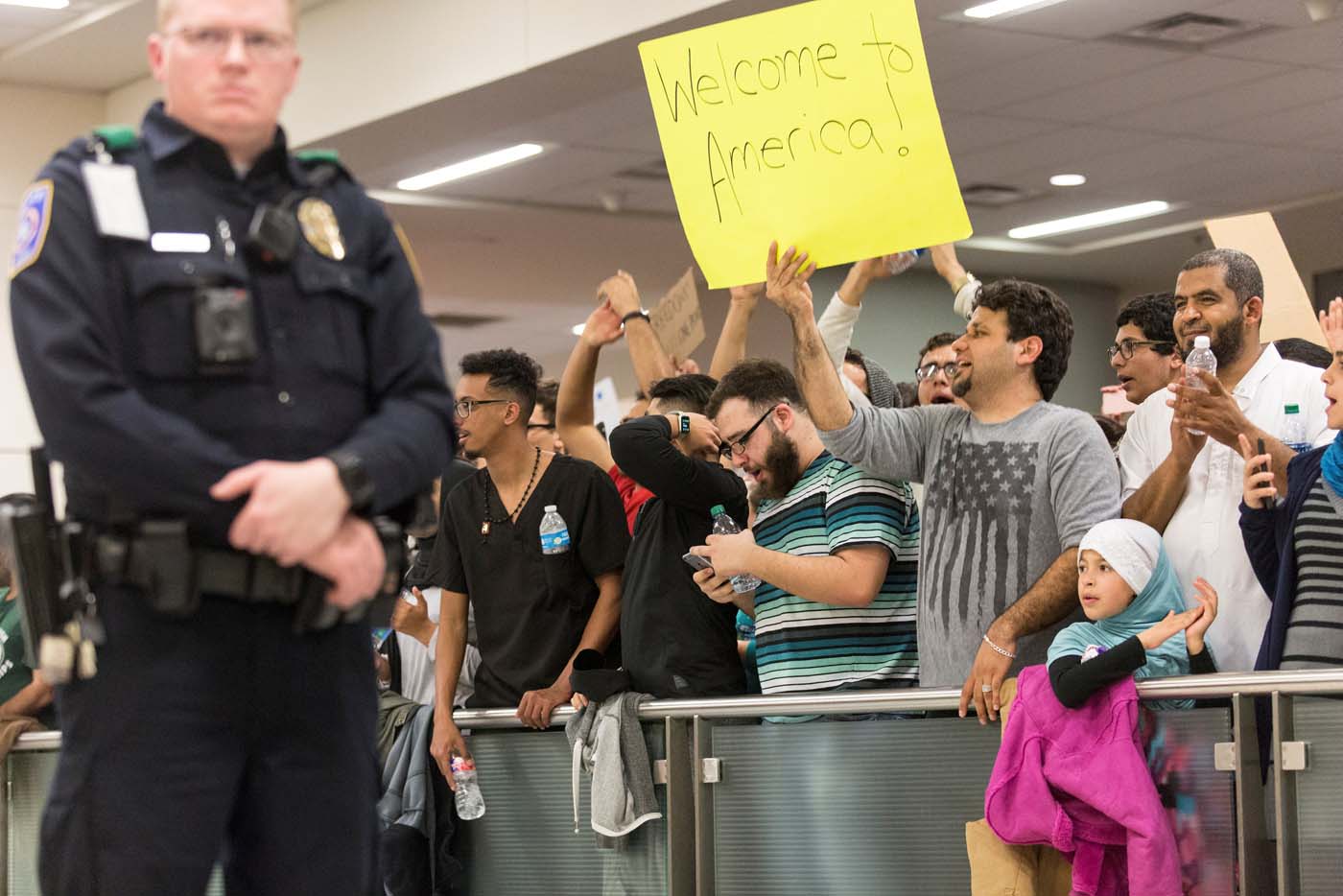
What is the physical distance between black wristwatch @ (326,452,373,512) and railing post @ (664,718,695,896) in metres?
2.57

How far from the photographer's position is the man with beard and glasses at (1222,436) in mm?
4078

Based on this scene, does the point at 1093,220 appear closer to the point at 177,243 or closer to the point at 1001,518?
the point at 1001,518

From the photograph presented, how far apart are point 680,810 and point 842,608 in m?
0.67

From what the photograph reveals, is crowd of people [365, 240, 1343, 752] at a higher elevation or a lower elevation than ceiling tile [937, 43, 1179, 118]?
lower

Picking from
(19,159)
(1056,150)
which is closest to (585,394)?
Result: (1056,150)

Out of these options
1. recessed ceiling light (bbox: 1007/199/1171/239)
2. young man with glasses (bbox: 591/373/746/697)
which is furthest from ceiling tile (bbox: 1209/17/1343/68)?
young man with glasses (bbox: 591/373/746/697)

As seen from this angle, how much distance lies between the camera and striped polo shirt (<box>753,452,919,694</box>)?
4453 mm

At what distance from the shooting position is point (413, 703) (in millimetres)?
5484

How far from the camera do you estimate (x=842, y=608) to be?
4.46 metres

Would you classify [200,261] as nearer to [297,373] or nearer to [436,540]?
[297,373]

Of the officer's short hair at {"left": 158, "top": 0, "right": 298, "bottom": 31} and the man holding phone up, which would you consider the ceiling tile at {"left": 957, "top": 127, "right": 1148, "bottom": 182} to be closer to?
the man holding phone up

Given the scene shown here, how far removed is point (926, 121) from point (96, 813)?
2.58 m

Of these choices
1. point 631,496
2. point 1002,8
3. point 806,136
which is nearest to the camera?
point 806,136

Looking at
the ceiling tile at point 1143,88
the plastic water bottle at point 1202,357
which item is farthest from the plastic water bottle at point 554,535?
the ceiling tile at point 1143,88
